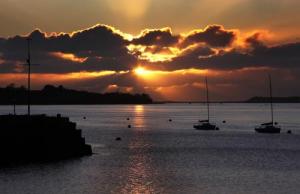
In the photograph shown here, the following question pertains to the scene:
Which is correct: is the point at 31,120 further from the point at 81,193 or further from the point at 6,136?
the point at 81,193

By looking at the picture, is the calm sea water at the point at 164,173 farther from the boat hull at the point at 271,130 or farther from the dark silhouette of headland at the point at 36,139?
the boat hull at the point at 271,130

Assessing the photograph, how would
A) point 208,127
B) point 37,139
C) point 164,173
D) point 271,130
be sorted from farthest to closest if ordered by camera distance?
point 208,127 → point 271,130 → point 37,139 → point 164,173

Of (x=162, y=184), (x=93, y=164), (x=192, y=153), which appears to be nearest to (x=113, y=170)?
(x=93, y=164)

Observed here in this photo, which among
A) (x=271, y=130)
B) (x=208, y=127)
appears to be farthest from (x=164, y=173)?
(x=208, y=127)

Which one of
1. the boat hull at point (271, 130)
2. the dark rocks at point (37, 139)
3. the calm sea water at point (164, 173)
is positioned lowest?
the calm sea water at point (164, 173)

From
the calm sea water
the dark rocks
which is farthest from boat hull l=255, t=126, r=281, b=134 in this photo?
the dark rocks

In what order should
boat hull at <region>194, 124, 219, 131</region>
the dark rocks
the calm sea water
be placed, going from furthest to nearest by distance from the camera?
boat hull at <region>194, 124, 219, 131</region> → the dark rocks → the calm sea water

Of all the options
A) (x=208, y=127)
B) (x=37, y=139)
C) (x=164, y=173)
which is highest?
(x=37, y=139)

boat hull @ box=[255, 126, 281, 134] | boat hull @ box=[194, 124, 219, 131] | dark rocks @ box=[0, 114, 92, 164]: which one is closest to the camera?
dark rocks @ box=[0, 114, 92, 164]

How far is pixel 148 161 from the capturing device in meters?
76.5

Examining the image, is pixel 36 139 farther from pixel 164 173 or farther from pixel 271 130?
pixel 271 130

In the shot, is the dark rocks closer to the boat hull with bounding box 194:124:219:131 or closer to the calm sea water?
the calm sea water

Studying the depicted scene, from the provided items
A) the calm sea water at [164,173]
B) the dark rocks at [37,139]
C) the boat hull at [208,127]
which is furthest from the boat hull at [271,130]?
the dark rocks at [37,139]

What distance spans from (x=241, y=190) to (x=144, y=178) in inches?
490
